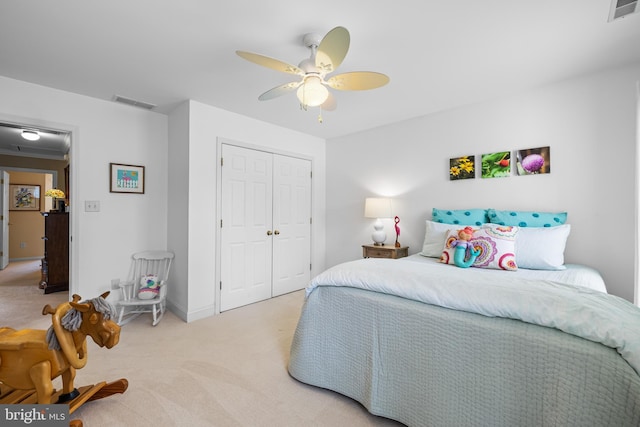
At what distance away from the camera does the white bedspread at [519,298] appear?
1.05 metres

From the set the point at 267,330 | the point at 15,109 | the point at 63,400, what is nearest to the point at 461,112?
the point at 267,330

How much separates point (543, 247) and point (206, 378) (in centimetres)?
284

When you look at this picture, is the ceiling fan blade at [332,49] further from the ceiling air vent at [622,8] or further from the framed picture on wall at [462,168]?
the framed picture on wall at [462,168]

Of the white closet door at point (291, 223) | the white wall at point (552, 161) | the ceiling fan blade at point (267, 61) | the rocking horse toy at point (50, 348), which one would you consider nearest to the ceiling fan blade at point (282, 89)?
the ceiling fan blade at point (267, 61)

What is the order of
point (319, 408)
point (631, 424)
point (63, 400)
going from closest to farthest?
point (631, 424)
point (63, 400)
point (319, 408)

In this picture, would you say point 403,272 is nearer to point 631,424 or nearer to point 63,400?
point 631,424

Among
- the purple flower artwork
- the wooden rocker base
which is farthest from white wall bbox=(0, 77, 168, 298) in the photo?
the purple flower artwork

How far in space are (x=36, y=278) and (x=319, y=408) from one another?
575 cm

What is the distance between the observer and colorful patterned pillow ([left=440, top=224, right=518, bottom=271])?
233 centimetres

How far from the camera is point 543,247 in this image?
2398 mm

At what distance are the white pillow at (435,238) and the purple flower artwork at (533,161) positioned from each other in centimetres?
86

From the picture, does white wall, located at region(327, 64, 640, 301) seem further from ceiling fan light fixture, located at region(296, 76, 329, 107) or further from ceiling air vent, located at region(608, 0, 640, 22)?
ceiling fan light fixture, located at region(296, 76, 329, 107)

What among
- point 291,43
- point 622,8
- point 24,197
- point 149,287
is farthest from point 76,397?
point 24,197

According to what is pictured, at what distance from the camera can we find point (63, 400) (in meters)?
1.55
